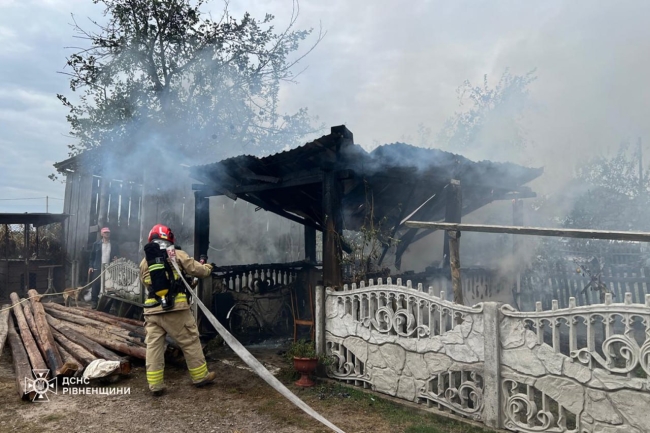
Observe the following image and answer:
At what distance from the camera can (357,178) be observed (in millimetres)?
7449

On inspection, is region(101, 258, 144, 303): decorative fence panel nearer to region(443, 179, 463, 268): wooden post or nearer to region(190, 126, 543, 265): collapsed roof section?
region(190, 126, 543, 265): collapsed roof section

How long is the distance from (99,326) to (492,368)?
7.03 m

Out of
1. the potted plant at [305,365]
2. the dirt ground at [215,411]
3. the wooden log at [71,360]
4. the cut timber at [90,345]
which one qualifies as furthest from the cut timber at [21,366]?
the potted plant at [305,365]

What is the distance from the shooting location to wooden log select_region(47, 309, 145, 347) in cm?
717

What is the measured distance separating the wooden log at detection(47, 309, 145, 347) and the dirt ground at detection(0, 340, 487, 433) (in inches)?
44.5

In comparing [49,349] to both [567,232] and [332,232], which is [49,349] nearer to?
[332,232]

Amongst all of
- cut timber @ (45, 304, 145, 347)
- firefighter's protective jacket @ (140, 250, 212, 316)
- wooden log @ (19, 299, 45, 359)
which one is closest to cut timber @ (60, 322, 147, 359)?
cut timber @ (45, 304, 145, 347)

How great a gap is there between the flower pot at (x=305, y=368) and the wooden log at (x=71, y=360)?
9.79 ft

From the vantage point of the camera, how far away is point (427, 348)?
4699 millimetres

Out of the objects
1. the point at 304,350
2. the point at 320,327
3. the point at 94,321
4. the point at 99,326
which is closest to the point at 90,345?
the point at 99,326

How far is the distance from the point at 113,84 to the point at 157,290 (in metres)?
11.7

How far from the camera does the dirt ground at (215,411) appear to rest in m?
4.43

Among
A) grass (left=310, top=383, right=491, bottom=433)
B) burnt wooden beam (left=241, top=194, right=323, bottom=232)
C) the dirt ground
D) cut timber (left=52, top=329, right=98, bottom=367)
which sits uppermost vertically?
burnt wooden beam (left=241, top=194, right=323, bottom=232)

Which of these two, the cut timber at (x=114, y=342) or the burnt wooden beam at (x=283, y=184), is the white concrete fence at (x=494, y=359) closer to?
the burnt wooden beam at (x=283, y=184)
